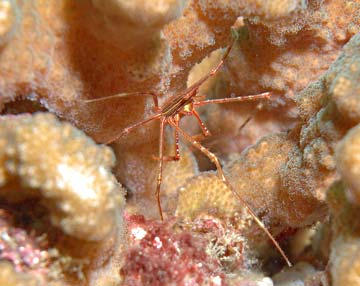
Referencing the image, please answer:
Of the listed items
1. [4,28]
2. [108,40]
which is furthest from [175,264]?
[4,28]

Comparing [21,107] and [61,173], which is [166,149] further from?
[61,173]

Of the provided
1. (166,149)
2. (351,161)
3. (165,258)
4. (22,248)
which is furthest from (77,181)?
(166,149)

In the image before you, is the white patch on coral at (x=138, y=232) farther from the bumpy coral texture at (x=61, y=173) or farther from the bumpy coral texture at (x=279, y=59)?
the bumpy coral texture at (x=279, y=59)

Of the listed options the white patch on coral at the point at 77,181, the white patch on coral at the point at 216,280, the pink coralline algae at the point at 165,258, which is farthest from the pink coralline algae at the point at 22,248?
the white patch on coral at the point at 216,280

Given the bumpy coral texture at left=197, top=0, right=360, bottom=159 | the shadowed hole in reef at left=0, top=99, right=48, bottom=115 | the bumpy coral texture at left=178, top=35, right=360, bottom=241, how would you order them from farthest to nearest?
1. the bumpy coral texture at left=197, top=0, right=360, bottom=159
2. the shadowed hole in reef at left=0, top=99, right=48, bottom=115
3. the bumpy coral texture at left=178, top=35, right=360, bottom=241

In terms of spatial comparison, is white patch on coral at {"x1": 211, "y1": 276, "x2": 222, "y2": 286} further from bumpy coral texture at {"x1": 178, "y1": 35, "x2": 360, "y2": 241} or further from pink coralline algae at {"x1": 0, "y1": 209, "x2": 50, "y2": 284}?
pink coralline algae at {"x1": 0, "y1": 209, "x2": 50, "y2": 284}

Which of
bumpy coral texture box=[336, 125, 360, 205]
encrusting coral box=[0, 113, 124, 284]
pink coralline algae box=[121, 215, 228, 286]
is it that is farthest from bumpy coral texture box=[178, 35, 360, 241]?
encrusting coral box=[0, 113, 124, 284]
